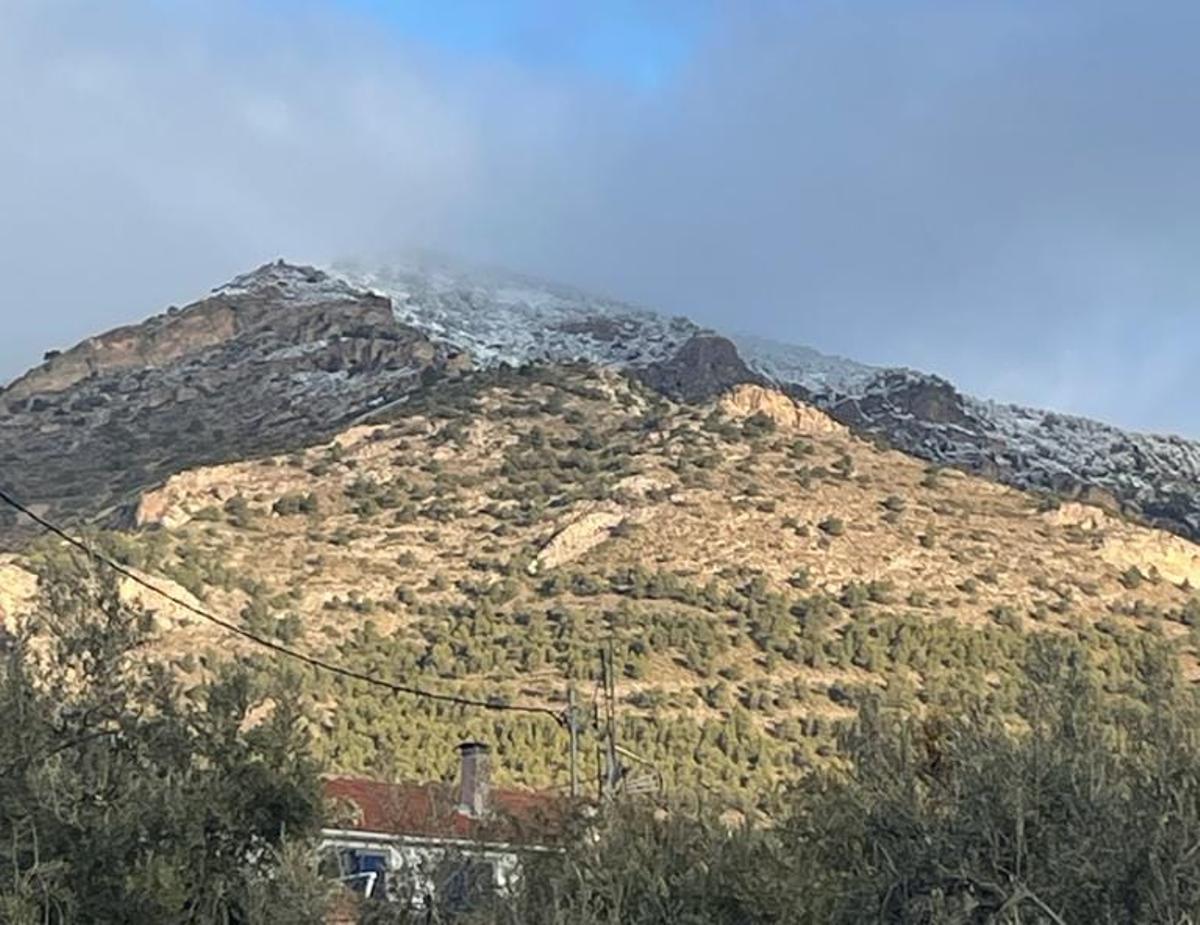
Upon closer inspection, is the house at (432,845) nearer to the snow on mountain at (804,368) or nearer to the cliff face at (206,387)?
the cliff face at (206,387)

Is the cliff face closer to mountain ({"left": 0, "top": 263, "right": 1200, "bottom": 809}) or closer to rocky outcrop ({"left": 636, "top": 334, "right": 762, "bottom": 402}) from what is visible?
mountain ({"left": 0, "top": 263, "right": 1200, "bottom": 809})

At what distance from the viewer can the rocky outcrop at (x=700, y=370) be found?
10125 cm

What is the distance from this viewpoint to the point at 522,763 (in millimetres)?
41312

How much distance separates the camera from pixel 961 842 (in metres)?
13.2

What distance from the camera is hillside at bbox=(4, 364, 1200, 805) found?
153ft

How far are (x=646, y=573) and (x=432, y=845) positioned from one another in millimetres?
42114

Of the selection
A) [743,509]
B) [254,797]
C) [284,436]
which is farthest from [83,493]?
[254,797]

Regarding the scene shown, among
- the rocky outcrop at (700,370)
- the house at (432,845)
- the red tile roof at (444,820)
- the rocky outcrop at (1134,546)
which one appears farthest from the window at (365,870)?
the rocky outcrop at (700,370)

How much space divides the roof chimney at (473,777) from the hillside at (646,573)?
34.4 feet

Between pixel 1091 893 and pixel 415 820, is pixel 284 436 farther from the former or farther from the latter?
Answer: pixel 1091 893

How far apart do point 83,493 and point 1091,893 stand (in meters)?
70.8

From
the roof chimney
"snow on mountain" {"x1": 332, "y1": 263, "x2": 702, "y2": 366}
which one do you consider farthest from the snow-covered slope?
the roof chimney

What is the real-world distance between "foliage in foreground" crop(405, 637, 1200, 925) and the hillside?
73.3 ft

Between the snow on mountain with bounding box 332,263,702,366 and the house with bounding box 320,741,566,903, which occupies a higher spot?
the snow on mountain with bounding box 332,263,702,366
